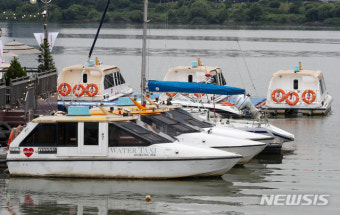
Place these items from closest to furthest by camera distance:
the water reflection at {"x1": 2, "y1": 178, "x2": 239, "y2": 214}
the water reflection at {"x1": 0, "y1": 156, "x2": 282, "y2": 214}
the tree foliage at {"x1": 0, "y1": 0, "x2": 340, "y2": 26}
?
the water reflection at {"x1": 0, "y1": 156, "x2": 282, "y2": 214} < the water reflection at {"x1": 2, "y1": 178, "x2": 239, "y2": 214} < the tree foliage at {"x1": 0, "y1": 0, "x2": 340, "y2": 26}

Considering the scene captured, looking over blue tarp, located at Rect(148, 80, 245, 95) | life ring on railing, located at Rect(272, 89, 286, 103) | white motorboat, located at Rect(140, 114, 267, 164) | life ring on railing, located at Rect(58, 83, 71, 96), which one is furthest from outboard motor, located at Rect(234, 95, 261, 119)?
white motorboat, located at Rect(140, 114, 267, 164)

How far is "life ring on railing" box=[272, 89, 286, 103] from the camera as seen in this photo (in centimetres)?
4247

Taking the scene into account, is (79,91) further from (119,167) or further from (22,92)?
(119,167)

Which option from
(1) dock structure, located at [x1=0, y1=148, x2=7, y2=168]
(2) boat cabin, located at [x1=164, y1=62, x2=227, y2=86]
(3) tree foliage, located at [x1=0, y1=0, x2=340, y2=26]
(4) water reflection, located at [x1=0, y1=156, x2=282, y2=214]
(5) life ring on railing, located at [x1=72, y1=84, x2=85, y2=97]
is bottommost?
(4) water reflection, located at [x1=0, y1=156, x2=282, y2=214]

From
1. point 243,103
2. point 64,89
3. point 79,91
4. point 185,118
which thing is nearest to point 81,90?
point 79,91

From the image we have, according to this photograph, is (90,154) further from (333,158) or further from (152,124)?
(333,158)

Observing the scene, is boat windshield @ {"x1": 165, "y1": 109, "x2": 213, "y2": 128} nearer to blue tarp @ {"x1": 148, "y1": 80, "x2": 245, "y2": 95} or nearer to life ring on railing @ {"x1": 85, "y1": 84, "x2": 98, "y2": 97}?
blue tarp @ {"x1": 148, "y1": 80, "x2": 245, "y2": 95}

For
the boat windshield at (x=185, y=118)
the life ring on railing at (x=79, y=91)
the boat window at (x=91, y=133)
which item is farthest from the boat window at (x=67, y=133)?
the life ring on railing at (x=79, y=91)

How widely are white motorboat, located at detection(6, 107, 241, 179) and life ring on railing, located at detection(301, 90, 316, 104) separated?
67.8 ft

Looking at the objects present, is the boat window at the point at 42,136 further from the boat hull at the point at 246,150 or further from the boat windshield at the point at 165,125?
the boat hull at the point at 246,150

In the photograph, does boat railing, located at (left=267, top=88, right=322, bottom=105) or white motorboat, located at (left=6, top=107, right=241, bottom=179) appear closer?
white motorboat, located at (left=6, top=107, right=241, bottom=179)

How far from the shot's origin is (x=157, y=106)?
26.2m

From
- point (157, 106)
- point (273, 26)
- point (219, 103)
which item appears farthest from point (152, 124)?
point (273, 26)

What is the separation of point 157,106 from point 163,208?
6.15 meters
